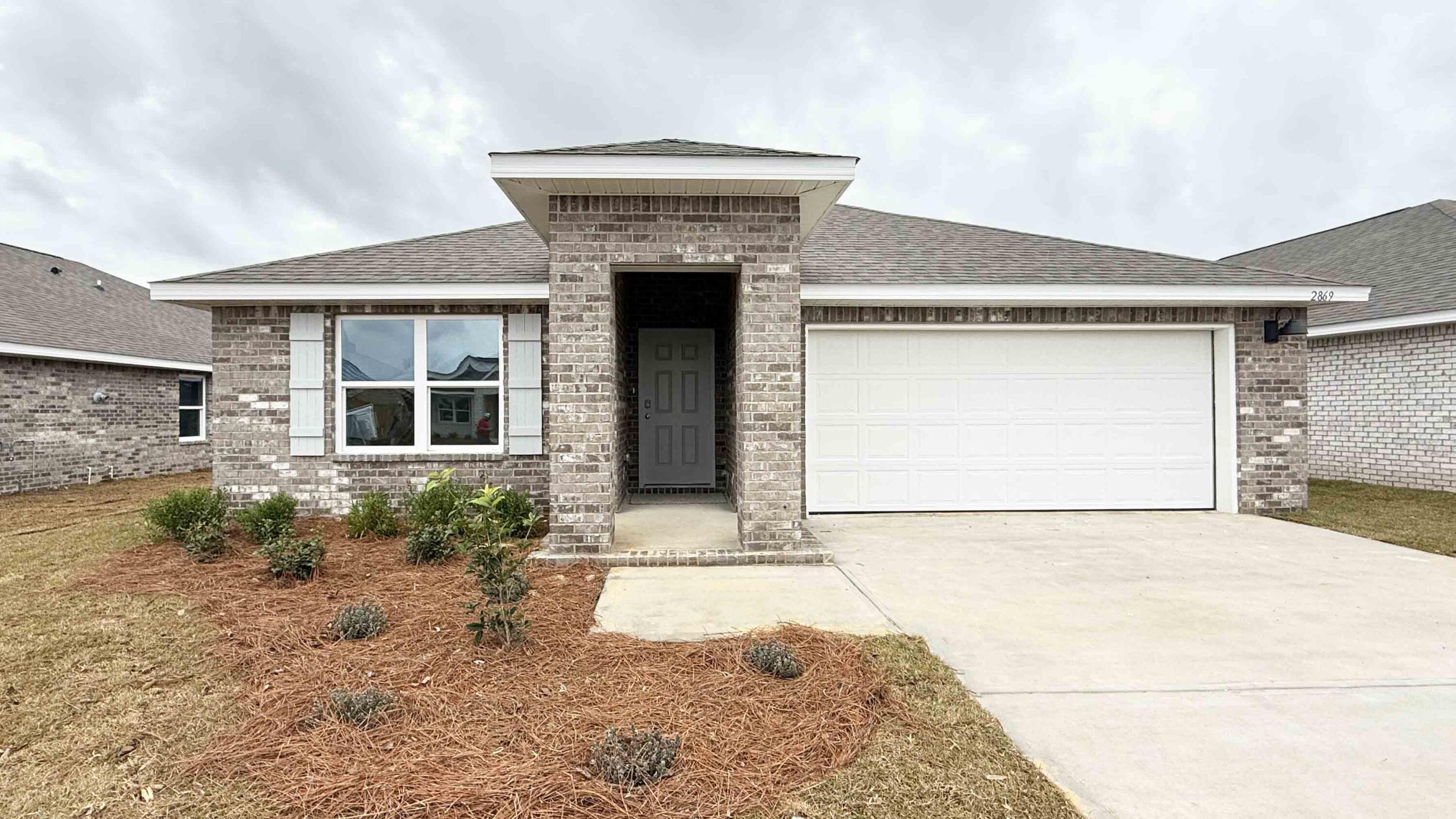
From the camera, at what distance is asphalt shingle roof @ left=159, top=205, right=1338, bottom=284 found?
7219 millimetres

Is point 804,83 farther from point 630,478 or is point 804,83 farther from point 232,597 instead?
point 232,597

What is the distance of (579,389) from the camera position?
5.34 metres

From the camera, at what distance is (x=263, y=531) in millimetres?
5926

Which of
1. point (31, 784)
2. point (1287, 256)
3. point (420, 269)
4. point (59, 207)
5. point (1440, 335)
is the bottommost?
point (31, 784)

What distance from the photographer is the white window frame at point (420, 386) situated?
7.30 meters

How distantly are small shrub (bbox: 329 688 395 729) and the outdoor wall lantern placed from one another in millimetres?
9473

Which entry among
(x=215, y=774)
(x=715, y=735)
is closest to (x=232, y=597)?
(x=215, y=774)

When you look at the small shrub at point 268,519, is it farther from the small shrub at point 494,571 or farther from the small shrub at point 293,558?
the small shrub at point 494,571

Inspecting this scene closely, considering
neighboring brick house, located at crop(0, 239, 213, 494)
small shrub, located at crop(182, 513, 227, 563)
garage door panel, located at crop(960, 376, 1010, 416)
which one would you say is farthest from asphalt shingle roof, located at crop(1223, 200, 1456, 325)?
neighboring brick house, located at crop(0, 239, 213, 494)

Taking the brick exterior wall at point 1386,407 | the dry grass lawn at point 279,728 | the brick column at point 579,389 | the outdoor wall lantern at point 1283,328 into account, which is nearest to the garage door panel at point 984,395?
the outdoor wall lantern at point 1283,328

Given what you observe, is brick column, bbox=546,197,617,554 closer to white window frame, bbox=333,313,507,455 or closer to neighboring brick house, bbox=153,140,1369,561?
neighboring brick house, bbox=153,140,1369,561

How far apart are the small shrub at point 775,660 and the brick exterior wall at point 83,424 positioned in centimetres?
1170

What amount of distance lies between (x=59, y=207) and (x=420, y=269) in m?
26.1

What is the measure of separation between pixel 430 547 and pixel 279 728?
2810 mm
